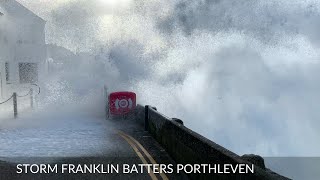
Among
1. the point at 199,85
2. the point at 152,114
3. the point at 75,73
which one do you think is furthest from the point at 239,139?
the point at 152,114

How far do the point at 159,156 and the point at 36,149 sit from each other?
3.74m

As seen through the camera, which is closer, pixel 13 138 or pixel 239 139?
pixel 13 138

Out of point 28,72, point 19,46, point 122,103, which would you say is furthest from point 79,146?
point 28,72

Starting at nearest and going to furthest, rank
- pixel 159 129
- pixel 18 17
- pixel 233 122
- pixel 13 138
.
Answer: pixel 159 129 < pixel 13 138 < pixel 18 17 < pixel 233 122

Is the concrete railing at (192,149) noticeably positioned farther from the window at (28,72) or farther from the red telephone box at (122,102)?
the window at (28,72)

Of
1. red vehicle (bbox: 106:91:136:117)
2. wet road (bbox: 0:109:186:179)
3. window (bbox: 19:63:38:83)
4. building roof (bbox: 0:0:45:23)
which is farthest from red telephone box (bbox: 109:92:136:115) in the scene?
building roof (bbox: 0:0:45:23)

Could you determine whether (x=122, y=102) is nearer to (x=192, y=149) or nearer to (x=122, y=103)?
(x=122, y=103)

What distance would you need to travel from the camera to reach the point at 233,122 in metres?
71.6

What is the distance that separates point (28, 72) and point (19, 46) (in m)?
2.18

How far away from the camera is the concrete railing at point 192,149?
255 inches

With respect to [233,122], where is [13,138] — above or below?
above

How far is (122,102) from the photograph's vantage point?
2120cm

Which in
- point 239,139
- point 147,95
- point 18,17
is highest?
point 18,17

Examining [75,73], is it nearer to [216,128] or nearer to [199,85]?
[199,85]
